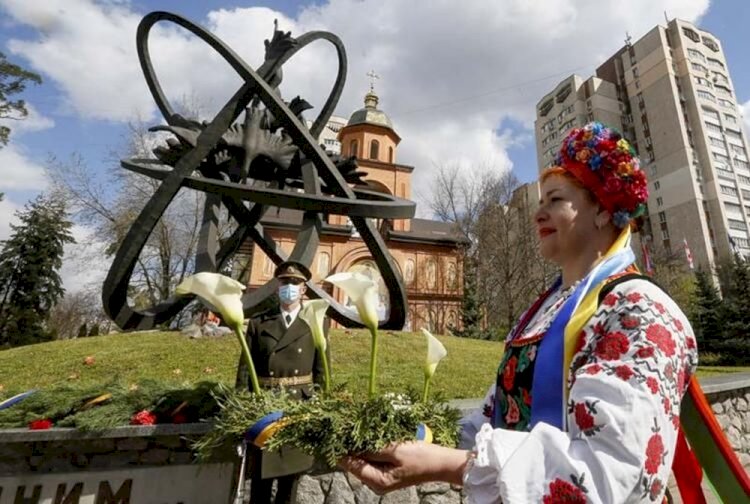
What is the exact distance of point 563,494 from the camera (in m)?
0.87

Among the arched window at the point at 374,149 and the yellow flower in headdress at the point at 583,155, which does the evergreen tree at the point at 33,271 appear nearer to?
the arched window at the point at 374,149

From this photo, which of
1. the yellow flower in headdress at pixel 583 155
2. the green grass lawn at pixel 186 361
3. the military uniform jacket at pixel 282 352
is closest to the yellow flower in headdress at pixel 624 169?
the yellow flower in headdress at pixel 583 155

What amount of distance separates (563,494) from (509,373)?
65 cm

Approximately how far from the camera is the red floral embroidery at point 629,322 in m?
1.07

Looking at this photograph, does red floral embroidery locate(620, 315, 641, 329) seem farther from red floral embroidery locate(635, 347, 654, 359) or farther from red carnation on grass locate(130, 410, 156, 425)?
red carnation on grass locate(130, 410, 156, 425)

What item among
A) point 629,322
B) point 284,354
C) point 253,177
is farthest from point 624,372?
point 253,177

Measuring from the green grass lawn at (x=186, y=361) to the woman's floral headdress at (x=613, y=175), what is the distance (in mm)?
6895

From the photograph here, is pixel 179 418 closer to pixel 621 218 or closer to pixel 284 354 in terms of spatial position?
pixel 284 354

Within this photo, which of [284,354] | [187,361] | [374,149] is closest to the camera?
[284,354]

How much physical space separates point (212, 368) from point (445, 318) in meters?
21.0

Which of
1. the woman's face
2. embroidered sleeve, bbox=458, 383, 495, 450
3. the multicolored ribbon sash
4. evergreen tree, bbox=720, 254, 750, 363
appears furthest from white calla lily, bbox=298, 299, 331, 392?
evergreen tree, bbox=720, 254, 750, 363

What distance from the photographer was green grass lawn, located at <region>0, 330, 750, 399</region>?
927cm

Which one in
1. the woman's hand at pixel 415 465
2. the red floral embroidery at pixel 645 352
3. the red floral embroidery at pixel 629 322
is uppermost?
the red floral embroidery at pixel 629 322

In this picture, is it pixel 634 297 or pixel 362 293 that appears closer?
pixel 634 297
